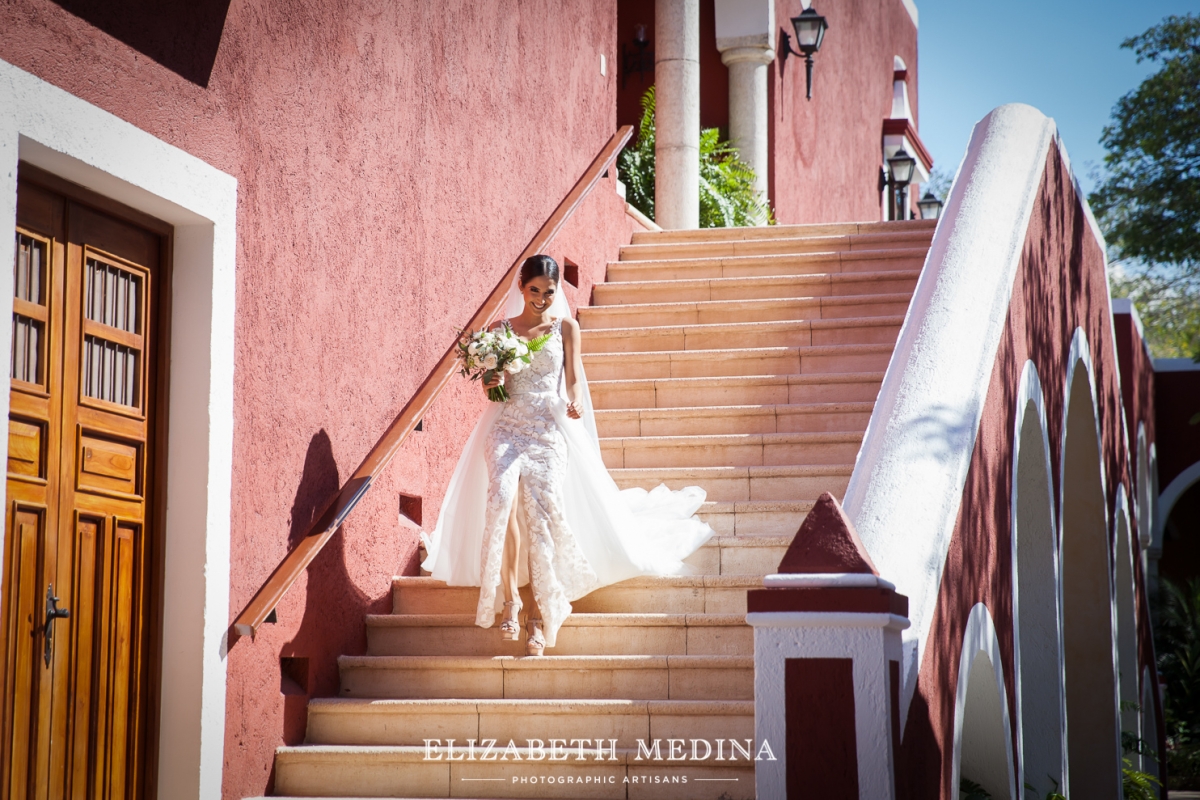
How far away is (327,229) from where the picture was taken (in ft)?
20.5

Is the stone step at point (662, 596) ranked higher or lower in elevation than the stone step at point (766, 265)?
lower

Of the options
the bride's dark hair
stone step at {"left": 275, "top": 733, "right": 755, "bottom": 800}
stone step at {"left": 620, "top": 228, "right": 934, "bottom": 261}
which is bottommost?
stone step at {"left": 275, "top": 733, "right": 755, "bottom": 800}

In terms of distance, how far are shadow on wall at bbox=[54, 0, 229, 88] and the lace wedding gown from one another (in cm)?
193

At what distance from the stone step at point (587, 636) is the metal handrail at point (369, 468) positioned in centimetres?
66

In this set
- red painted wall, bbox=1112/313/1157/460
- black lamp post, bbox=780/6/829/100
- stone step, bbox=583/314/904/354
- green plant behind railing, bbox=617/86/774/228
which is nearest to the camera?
stone step, bbox=583/314/904/354

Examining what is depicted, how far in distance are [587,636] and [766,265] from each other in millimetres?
4395

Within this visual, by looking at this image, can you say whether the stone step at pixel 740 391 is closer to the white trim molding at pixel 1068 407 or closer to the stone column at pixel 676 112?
the white trim molding at pixel 1068 407

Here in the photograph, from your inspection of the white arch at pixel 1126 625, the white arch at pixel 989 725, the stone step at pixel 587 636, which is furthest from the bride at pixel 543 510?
the white arch at pixel 1126 625

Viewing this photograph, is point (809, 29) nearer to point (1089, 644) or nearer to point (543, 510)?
point (1089, 644)

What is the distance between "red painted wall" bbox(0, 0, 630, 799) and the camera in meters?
5.21

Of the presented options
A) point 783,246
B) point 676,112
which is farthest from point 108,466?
point 676,112

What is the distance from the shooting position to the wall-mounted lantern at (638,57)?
1523cm

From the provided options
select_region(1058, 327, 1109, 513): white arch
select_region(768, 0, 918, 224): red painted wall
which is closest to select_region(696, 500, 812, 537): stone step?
select_region(1058, 327, 1109, 513): white arch

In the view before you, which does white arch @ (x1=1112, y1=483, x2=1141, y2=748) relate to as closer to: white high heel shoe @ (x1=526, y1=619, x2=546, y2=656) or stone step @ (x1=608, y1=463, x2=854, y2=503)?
stone step @ (x1=608, y1=463, x2=854, y2=503)
